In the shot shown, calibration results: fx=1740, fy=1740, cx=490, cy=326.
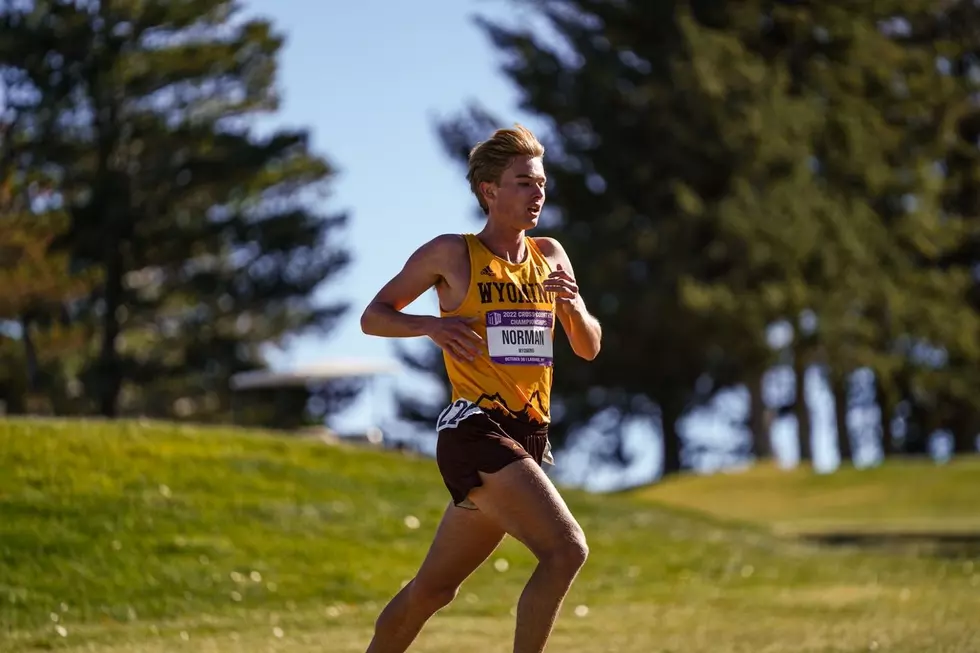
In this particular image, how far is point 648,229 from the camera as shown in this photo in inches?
1630

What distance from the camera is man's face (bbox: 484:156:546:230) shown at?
22.4 ft

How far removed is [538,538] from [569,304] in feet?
3.34

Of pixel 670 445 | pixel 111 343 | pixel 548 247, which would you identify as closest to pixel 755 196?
pixel 670 445

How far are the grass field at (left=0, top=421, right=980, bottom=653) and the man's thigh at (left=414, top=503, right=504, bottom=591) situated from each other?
3589 millimetres

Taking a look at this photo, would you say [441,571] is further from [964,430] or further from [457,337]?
[964,430]

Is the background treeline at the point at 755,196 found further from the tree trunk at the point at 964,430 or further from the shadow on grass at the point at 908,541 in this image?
the shadow on grass at the point at 908,541

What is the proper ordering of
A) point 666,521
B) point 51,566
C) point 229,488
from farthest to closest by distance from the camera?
1. point 666,521
2. point 229,488
3. point 51,566

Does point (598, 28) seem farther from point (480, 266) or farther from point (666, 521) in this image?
point (480, 266)

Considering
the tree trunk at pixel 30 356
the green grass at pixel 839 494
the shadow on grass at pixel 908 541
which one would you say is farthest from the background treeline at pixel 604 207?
the shadow on grass at pixel 908 541

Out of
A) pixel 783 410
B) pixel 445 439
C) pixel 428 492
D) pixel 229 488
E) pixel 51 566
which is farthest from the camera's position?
pixel 783 410

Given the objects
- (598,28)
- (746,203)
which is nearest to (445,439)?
(746,203)

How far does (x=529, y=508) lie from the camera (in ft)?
21.2

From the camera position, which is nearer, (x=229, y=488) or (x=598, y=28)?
(x=229, y=488)

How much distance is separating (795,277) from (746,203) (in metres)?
2.26
